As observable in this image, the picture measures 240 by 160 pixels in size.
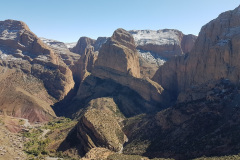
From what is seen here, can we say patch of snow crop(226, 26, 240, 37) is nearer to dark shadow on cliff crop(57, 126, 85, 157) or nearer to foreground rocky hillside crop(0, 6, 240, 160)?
foreground rocky hillside crop(0, 6, 240, 160)

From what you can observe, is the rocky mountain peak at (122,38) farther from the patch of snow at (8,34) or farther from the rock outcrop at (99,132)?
the rock outcrop at (99,132)

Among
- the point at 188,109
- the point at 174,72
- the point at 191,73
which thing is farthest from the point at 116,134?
the point at 174,72

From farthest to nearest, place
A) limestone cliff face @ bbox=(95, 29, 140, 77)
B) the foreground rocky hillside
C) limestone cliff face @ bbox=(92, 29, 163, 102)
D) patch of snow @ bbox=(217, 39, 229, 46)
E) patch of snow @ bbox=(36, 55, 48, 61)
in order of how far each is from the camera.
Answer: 1. patch of snow @ bbox=(36, 55, 48, 61)
2. limestone cliff face @ bbox=(95, 29, 140, 77)
3. limestone cliff face @ bbox=(92, 29, 163, 102)
4. patch of snow @ bbox=(217, 39, 229, 46)
5. the foreground rocky hillside

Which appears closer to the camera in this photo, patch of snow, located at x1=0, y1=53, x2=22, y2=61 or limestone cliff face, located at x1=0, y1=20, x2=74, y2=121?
limestone cliff face, located at x1=0, y1=20, x2=74, y2=121

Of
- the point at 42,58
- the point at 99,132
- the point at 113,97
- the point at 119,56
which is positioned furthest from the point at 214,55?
the point at 42,58

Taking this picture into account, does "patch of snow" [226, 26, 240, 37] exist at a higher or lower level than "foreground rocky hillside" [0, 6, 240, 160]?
higher

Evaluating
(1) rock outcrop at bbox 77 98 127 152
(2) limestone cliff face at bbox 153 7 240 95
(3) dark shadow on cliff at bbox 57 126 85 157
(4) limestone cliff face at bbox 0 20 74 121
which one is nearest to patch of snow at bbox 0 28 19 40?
(4) limestone cliff face at bbox 0 20 74 121

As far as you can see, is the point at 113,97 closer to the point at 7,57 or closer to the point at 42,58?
the point at 42,58
